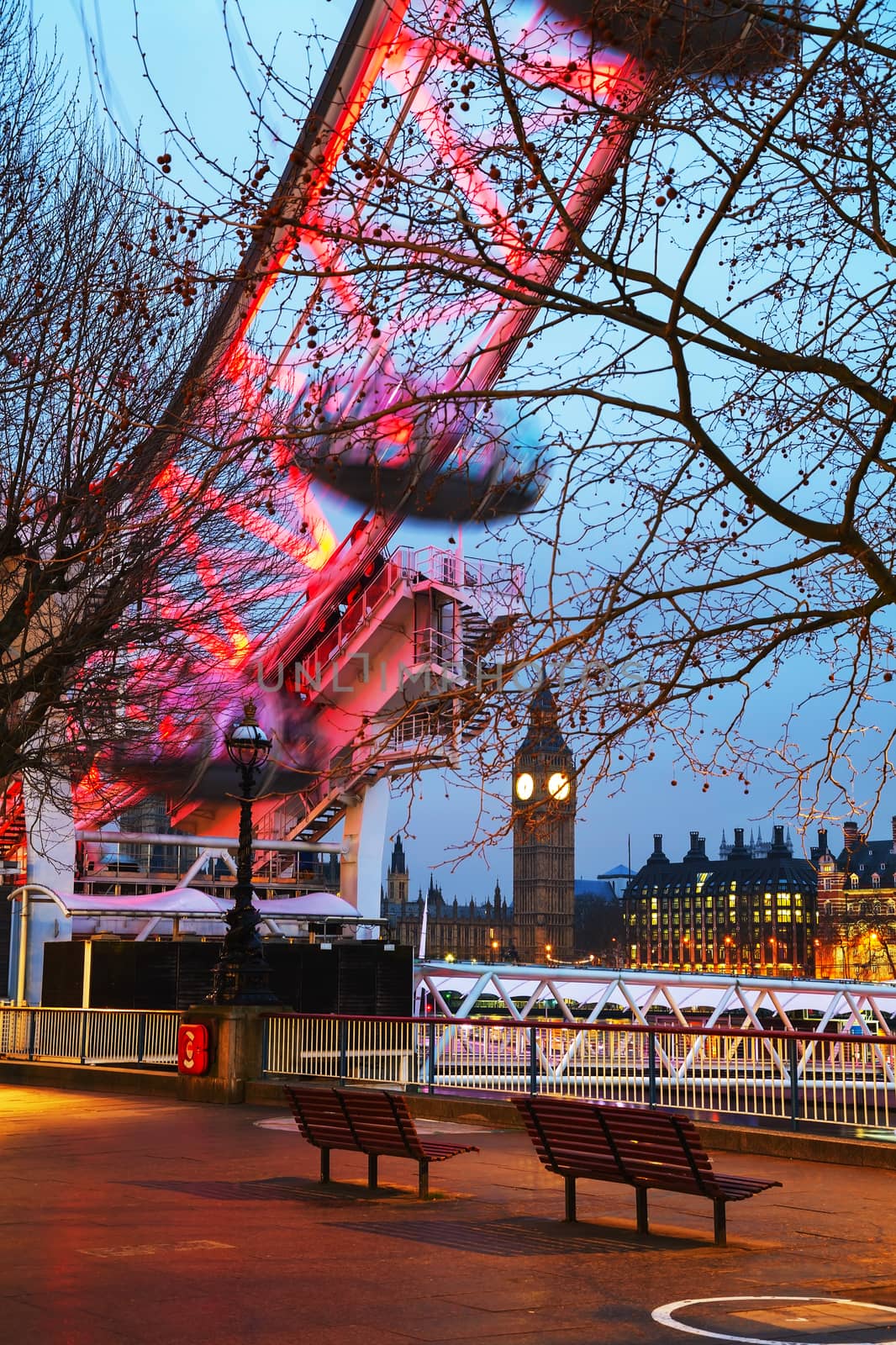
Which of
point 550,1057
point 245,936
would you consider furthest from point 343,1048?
point 550,1057

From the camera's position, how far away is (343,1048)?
18.7 m

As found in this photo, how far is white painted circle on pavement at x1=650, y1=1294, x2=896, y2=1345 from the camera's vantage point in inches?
289

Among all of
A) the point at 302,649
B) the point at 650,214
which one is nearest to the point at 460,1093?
the point at 650,214

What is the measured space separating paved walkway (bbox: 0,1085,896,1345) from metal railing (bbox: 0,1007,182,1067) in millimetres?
9488

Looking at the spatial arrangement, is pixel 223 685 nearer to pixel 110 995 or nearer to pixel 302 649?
pixel 302 649

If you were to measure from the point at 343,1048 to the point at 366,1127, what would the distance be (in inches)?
251

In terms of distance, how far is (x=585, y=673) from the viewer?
28.4ft

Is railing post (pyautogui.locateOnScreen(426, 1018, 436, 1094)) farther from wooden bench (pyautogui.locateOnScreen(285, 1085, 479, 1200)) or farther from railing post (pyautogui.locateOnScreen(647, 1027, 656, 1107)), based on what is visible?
wooden bench (pyautogui.locateOnScreen(285, 1085, 479, 1200))

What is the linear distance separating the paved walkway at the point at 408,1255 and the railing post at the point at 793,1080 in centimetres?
68

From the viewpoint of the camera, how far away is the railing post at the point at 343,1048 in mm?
18688

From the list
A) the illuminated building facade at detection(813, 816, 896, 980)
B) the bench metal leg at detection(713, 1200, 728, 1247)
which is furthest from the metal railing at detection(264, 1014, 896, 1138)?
the illuminated building facade at detection(813, 816, 896, 980)

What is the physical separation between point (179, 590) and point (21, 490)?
3542mm

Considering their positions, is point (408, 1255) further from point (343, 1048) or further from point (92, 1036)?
point (92, 1036)

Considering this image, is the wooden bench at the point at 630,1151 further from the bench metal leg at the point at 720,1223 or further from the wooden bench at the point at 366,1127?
the wooden bench at the point at 366,1127
